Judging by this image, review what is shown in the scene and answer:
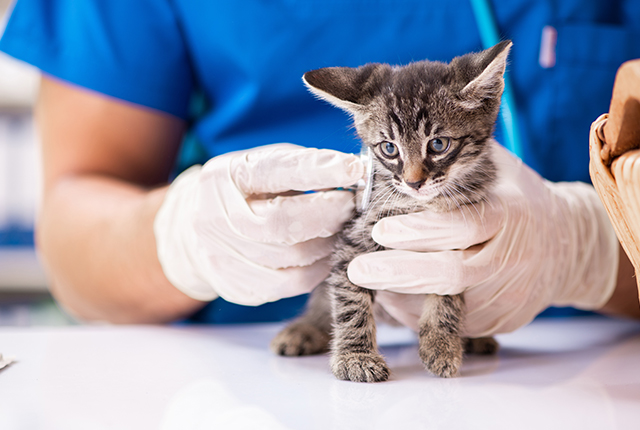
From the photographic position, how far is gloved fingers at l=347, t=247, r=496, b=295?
124 cm

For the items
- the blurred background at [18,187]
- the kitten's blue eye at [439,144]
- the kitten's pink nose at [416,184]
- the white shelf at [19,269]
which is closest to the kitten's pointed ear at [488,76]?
the kitten's blue eye at [439,144]

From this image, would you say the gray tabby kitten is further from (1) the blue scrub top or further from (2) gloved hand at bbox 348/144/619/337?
(1) the blue scrub top

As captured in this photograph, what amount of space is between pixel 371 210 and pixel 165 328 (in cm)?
92

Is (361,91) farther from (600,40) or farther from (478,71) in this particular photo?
(600,40)

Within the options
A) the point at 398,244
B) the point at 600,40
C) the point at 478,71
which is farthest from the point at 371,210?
the point at 600,40

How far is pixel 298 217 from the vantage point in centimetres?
133

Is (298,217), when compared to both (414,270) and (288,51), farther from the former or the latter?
(288,51)

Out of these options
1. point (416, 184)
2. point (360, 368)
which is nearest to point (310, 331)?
point (360, 368)

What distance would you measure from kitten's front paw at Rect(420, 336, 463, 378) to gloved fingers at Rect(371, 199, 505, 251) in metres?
0.23

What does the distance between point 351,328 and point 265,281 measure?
304mm

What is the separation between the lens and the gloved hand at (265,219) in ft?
4.26

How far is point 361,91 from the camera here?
1.19 m

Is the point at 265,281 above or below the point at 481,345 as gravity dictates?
above

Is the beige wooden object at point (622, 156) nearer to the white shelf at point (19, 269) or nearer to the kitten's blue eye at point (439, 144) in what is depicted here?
the kitten's blue eye at point (439, 144)
